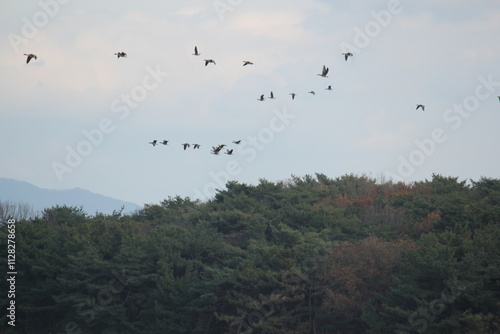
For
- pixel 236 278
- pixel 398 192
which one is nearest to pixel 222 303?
pixel 236 278

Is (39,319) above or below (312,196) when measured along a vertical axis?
below

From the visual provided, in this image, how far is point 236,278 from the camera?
32875 mm

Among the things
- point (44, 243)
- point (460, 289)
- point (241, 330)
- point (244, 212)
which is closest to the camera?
point (460, 289)

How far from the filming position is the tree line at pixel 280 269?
2675cm

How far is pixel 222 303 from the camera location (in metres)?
33.3

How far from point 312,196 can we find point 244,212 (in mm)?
5242

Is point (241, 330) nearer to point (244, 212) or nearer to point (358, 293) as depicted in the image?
point (358, 293)

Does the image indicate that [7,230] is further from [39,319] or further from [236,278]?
[236,278]

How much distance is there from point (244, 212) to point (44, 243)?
11371 mm

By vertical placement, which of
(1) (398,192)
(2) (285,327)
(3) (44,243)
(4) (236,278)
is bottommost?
(2) (285,327)

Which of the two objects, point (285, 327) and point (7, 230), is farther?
point (7, 230)

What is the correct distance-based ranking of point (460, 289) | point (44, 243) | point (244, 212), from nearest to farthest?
point (460, 289) < point (44, 243) < point (244, 212)

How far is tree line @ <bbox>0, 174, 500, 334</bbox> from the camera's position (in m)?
26.8

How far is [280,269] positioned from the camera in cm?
3262
